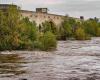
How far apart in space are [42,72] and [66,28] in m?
70.9

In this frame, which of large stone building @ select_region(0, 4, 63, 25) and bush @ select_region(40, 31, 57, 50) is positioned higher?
large stone building @ select_region(0, 4, 63, 25)

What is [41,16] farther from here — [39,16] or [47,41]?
[47,41]

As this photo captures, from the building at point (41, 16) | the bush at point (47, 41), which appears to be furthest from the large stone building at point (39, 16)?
the bush at point (47, 41)

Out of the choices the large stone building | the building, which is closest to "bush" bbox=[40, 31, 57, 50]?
the large stone building

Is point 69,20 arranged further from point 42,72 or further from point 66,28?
point 42,72

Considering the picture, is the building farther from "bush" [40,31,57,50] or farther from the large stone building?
"bush" [40,31,57,50]

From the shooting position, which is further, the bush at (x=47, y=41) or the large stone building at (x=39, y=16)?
the large stone building at (x=39, y=16)

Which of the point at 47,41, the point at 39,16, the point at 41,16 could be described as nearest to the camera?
the point at 47,41

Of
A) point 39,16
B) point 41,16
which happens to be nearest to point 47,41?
point 39,16

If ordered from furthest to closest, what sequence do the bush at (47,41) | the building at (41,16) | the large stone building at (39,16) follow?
the building at (41,16), the large stone building at (39,16), the bush at (47,41)

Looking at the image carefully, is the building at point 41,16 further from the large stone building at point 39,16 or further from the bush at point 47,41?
the bush at point 47,41

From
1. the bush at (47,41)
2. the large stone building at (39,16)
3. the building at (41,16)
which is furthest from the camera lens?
the building at (41,16)

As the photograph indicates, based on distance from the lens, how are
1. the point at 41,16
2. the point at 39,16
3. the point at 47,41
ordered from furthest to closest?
the point at 41,16 → the point at 39,16 → the point at 47,41

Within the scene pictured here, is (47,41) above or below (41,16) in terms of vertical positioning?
below
